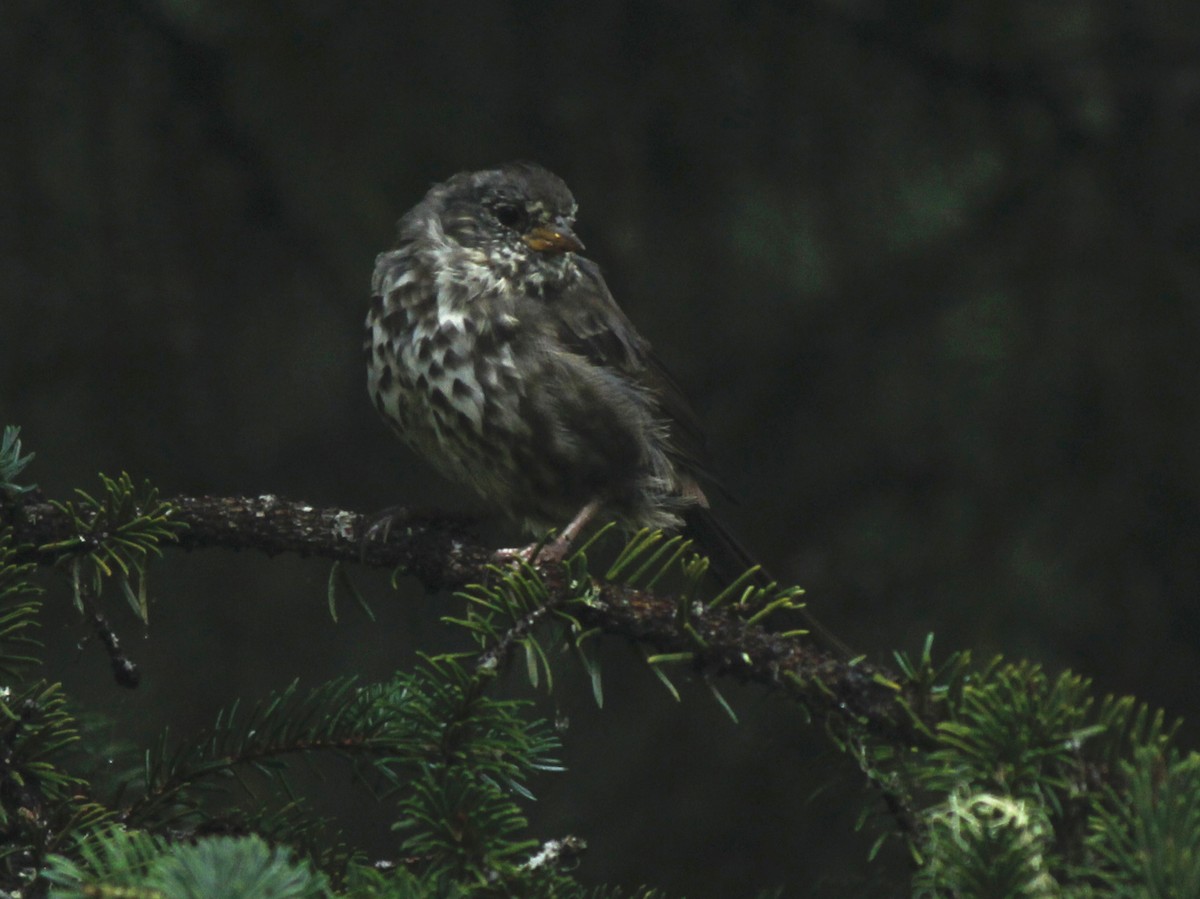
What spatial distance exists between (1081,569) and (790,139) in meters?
1.05

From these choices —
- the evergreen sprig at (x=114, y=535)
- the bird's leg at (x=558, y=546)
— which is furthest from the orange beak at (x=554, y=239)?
the evergreen sprig at (x=114, y=535)

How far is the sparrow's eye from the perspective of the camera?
119 inches

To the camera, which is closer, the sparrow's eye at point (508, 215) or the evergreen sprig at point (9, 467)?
the evergreen sprig at point (9, 467)

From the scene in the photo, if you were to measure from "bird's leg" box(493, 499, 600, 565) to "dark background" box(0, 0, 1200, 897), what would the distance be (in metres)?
0.45

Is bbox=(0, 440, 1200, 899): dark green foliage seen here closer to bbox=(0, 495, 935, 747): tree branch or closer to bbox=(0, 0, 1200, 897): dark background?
bbox=(0, 495, 935, 747): tree branch

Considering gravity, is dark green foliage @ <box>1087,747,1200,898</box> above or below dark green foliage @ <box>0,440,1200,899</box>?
above

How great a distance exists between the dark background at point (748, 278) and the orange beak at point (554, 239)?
0.21m

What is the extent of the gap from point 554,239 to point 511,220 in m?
0.12

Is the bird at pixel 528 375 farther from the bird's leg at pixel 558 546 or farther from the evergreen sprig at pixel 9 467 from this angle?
the evergreen sprig at pixel 9 467

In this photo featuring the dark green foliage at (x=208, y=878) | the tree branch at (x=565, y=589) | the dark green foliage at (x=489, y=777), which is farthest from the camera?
the tree branch at (x=565, y=589)

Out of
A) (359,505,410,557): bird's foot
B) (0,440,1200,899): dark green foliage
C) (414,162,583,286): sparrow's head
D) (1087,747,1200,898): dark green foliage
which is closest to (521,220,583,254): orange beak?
(414,162,583,286): sparrow's head

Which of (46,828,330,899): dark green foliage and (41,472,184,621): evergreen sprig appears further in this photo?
(41,472,184,621): evergreen sprig

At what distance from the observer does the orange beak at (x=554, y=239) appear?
295 centimetres

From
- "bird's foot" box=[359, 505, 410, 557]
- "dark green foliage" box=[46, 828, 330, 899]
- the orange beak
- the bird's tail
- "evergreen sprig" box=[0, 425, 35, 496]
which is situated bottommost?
the bird's tail
